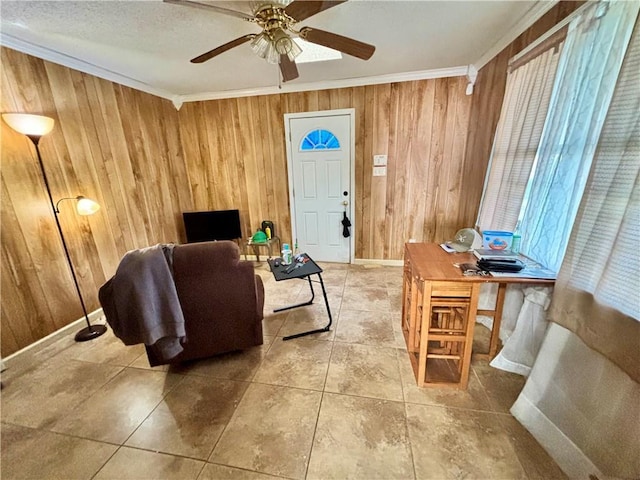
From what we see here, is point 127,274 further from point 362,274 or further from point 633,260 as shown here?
point 362,274

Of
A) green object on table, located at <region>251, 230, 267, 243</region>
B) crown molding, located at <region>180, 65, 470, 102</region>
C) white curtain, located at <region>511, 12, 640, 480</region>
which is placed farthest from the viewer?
green object on table, located at <region>251, 230, 267, 243</region>

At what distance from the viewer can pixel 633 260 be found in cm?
95

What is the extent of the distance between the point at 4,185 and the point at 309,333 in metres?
2.60

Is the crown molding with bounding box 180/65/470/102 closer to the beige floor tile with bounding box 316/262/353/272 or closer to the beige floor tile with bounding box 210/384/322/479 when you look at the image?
the beige floor tile with bounding box 316/262/353/272

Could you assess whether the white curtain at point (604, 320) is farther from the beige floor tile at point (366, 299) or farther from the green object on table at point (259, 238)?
the green object on table at point (259, 238)

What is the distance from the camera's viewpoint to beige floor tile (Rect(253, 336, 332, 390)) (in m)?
1.70

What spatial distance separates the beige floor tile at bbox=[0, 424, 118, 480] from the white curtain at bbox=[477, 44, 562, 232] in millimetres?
2908

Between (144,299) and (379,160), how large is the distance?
9.67ft

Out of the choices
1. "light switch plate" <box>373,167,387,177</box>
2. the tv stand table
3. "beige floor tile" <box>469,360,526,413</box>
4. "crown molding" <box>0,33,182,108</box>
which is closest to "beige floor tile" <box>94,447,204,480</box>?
the tv stand table

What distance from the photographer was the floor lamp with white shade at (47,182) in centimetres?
179

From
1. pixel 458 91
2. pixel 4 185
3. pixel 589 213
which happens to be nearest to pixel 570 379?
pixel 589 213

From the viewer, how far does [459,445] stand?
4.19 feet

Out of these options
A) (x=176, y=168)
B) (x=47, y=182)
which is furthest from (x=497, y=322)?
(x=176, y=168)

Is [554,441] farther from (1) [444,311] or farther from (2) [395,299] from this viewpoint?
(2) [395,299]
